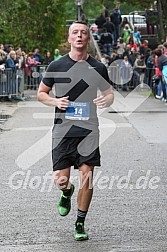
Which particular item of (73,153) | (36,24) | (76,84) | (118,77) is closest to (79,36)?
(76,84)

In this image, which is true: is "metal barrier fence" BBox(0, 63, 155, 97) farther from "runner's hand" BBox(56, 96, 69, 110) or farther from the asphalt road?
"runner's hand" BBox(56, 96, 69, 110)

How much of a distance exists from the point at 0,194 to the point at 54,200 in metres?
0.82

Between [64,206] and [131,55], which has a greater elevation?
[64,206]

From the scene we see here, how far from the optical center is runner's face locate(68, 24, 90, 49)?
7121 mm

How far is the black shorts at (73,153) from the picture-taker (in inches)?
285

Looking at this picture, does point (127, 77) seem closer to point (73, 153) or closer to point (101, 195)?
point (101, 195)

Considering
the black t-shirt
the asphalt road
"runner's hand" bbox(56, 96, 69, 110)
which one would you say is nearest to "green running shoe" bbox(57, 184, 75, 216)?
the asphalt road

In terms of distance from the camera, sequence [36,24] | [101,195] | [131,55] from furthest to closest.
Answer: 1. [36,24]
2. [131,55]
3. [101,195]

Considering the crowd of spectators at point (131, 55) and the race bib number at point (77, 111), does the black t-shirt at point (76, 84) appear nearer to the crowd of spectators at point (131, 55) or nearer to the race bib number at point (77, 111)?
the race bib number at point (77, 111)

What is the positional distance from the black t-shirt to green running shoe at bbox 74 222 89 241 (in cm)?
85

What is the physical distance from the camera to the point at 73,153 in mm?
7277

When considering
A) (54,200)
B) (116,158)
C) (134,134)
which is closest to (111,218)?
(54,200)

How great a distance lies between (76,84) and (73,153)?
26.0 inches

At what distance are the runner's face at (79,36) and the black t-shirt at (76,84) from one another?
0.52 ft
